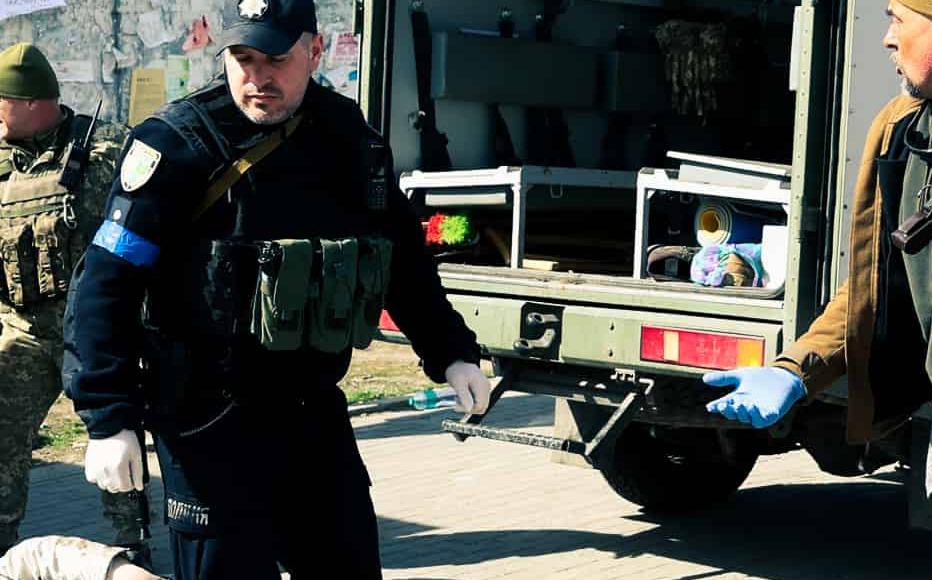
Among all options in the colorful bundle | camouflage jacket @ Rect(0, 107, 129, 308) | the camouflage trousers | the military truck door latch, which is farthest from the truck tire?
camouflage jacket @ Rect(0, 107, 129, 308)

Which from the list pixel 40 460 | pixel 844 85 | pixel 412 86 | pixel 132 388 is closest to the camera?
pixel 132 388

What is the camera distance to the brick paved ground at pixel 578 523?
5906 millimetres

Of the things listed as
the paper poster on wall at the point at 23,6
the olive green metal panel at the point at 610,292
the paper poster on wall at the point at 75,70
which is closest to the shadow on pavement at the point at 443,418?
the olive green metal panel at the point at 610,292

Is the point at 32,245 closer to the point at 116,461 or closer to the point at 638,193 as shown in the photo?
the point at 638,193

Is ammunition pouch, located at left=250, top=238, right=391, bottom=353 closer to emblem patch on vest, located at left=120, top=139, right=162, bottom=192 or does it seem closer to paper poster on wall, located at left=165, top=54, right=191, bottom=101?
emblem patch on vest, located at left=120, top=139, right=162, bottom=192

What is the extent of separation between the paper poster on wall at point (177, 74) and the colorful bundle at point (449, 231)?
4.28 metres

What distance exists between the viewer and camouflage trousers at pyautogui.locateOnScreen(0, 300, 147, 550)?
18.2 feet

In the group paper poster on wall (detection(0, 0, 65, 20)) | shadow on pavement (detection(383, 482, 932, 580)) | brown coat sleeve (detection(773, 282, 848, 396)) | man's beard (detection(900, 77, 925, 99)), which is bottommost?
shadow on pavement (detection(383, 482, 932, 580))

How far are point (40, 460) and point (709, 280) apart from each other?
11.7ft

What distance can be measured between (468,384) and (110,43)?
7308mm

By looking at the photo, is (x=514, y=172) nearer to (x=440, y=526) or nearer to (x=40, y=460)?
(x=440, y=526)

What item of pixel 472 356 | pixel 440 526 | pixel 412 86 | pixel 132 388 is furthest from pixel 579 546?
pixel 132 388

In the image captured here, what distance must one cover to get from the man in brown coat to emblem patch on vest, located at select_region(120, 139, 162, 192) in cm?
124

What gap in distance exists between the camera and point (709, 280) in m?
5.64
